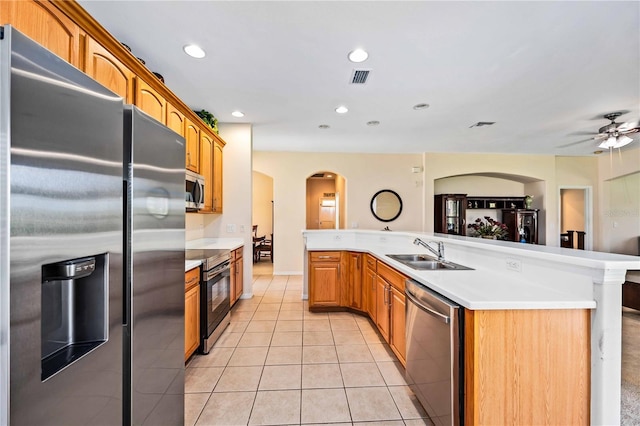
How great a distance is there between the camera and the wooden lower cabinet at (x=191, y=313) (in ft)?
7.40

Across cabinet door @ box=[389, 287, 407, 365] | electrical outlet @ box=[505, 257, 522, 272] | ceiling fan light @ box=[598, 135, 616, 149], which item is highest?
ceiling fan light @ box=[598, 135, 616, 149]

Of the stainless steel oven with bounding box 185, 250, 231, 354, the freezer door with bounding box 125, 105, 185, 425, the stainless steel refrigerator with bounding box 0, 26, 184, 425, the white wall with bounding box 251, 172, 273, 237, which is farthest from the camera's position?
the white wall with bounding box 251, 172, 273, 237

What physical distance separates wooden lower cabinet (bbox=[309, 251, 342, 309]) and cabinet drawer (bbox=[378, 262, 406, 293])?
90cm

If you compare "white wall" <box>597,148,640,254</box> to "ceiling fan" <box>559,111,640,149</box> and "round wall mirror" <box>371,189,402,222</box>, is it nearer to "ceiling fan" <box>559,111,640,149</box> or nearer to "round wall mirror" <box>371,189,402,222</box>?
"ceiling fan" <box>559,111,640,149</box>

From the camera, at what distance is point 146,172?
1.20 meters

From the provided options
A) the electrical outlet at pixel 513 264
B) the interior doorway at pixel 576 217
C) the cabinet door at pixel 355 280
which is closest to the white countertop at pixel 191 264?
the cabinet door at pixel 355 280

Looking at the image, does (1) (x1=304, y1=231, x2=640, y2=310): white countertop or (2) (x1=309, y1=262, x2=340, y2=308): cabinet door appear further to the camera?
(2) (x1=309, y1=262, x2=340, y2=308): cabinet door

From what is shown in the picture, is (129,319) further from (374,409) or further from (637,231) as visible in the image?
(637,231)

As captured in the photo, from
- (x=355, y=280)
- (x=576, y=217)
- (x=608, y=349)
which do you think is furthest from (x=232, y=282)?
(x=576, y=217)

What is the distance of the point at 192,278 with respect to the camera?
7.69ft

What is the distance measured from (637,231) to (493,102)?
19.9 feet

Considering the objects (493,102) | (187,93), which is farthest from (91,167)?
(493,102)

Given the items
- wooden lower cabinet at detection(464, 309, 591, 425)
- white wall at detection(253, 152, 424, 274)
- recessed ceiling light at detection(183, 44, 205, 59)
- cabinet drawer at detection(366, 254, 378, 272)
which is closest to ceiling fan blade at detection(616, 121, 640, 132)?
white wall at detection(253, 152, 424, 274)

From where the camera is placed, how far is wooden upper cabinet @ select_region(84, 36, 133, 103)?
1648 millimetres
